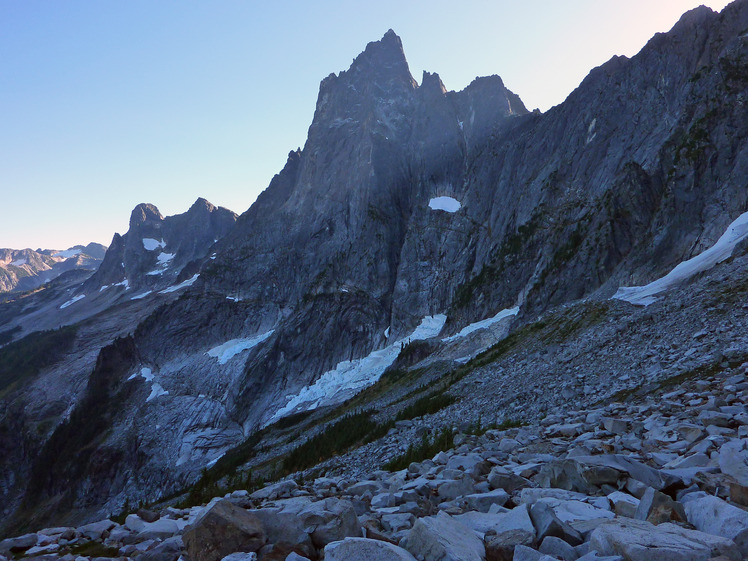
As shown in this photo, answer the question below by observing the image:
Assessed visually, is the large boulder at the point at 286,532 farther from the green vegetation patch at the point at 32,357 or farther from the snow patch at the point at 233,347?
the green vegetation patch at the point at 32,357

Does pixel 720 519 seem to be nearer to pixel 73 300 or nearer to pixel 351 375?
pixel 351 375

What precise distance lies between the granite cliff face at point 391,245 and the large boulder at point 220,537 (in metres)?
38.3

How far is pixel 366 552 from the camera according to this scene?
4047mm

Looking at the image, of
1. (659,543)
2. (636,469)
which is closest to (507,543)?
(659,543)

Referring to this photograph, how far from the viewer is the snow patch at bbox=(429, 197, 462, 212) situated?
85188 millimetres

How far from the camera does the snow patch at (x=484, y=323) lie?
53.1 m

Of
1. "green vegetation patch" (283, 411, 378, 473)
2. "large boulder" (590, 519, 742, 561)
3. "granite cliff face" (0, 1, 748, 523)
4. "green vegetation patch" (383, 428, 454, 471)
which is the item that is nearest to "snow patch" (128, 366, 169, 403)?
"granite cliff face" (0, 1, 748, 523)

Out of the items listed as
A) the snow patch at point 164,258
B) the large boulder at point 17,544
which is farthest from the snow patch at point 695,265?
the snow patch at point 164,258

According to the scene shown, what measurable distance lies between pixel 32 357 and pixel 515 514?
147417 millimetres

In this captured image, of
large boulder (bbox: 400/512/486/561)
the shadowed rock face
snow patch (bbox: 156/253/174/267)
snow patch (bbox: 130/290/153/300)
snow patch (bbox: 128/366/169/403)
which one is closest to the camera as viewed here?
large boulder (bbox: 400/512/486/561)

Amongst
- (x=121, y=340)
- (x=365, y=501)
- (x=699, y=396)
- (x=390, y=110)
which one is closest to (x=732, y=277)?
(x=699, y=396)

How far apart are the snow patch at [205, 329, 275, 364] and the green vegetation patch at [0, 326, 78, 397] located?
53.8 meters

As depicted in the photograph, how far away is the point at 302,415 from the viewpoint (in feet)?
199

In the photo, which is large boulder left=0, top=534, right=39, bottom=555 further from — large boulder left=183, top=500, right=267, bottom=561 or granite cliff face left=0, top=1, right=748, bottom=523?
granite cliff face left=0, top=1, right=748, bottom=523
